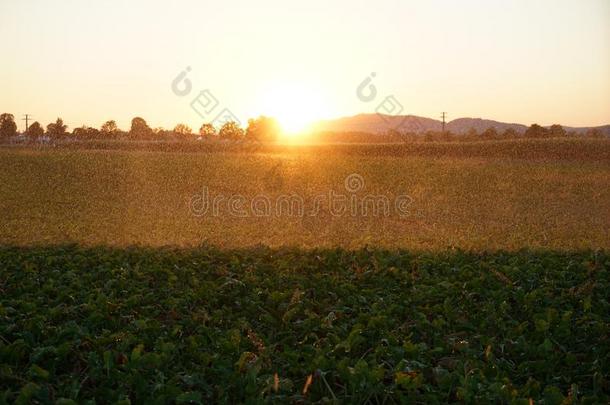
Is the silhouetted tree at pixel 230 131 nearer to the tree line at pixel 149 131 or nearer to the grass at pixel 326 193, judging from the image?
the tree line at pixel 149 131

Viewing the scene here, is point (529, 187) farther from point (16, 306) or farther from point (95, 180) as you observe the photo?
point (16, 306)

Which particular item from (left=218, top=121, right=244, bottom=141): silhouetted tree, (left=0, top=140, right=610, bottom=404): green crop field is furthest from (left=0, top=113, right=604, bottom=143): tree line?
(left=0, top=140, right=610, bottom=404): green crop field

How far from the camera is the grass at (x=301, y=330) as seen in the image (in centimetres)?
396

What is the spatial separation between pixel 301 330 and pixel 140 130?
230ft

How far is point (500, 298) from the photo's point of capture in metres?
6.41

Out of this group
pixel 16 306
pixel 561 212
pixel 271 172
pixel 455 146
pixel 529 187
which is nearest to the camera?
pixel 16 306

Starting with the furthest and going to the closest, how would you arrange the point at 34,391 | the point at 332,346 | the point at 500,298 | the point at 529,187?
the point at 529,187
the point at 500,298
the point at 332,346
the point at 34,391

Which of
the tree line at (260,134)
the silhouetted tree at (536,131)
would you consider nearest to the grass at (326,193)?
the tree line at (260,134)

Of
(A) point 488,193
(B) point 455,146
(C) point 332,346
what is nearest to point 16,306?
(C) point 332,346

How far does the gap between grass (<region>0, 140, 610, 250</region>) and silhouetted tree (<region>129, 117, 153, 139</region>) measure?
95.5 ft

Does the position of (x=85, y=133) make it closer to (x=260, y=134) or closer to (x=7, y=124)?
(x=260, y=134)

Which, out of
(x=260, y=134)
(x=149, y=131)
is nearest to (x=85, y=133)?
(x=149, y=131)

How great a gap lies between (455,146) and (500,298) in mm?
42105

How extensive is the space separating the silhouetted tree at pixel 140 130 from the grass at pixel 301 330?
62.4m
